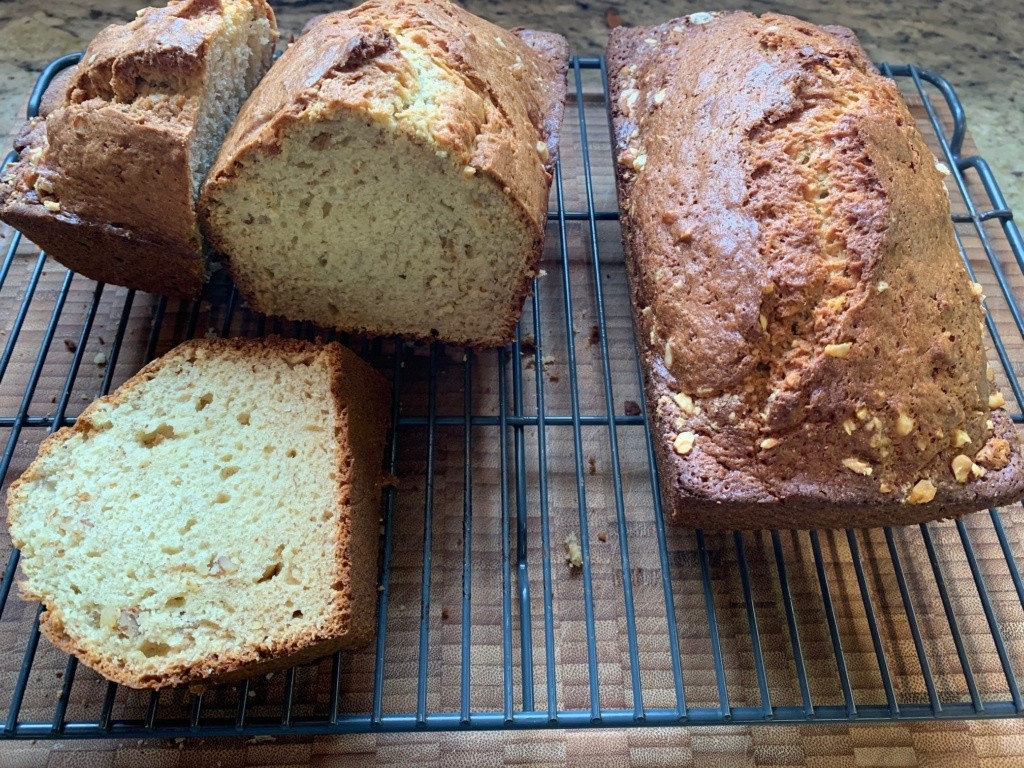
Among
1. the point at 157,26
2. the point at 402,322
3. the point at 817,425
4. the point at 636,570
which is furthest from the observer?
the point at 402,322

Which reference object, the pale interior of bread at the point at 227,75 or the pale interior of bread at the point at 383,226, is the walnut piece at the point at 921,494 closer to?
the pale interior of bread at the point at 383,226

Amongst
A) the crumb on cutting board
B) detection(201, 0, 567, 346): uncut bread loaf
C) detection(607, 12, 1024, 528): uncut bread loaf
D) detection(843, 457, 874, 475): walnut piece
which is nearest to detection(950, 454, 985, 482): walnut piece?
detection(607, 12, 1024, 528): uncut bread loaf

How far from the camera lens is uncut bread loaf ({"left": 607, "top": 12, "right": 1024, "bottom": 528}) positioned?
1.56 m

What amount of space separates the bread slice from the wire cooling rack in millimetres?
A: 142

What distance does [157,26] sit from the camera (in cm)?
182

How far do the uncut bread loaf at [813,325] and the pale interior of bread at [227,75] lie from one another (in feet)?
3.52

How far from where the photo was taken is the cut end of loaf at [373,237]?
1.68 m

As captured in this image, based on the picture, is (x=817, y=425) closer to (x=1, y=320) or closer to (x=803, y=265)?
(x=803, y=265)

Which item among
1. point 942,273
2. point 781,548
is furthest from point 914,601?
point 942,273

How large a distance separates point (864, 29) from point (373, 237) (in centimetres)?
233

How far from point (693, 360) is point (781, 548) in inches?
25.3

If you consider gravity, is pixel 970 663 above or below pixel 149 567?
below

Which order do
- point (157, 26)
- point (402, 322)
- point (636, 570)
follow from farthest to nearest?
point (402, 322), point (636, 570), point (157, 26)

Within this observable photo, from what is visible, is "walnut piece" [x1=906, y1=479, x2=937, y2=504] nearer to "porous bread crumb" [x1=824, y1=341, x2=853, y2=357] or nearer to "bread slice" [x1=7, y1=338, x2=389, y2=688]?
"porous bread crumb" [x1=824, y1=341, x2=853, y2=357]
